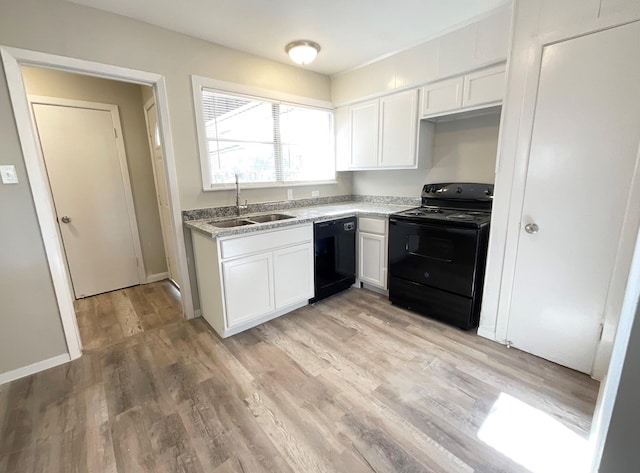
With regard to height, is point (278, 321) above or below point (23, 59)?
below

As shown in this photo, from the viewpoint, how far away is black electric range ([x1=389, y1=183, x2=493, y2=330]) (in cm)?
225

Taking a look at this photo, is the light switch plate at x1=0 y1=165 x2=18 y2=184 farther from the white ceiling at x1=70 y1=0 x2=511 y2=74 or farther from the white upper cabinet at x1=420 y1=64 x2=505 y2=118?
the white upper cabinet at x1=420 y1=64 x2=505 y2=118

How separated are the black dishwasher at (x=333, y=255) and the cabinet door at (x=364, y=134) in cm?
77

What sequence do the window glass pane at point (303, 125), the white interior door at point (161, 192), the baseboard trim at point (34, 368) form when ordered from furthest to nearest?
the window glass pane at point (303, 125), the white interior door at point (161, 192), the baseboard trim at point (34, 368)

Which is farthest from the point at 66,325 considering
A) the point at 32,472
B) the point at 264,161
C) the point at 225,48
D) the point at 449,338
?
the point at 449,338

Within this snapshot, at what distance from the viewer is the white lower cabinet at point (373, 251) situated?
293cm

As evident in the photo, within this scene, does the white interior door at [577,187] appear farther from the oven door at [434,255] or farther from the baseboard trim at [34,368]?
the baseboard trim at [34,368]

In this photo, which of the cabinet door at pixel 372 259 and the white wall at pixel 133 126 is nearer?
the white wall at pixel 133 126

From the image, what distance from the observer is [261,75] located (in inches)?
113

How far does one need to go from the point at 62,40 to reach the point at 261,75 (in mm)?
1533

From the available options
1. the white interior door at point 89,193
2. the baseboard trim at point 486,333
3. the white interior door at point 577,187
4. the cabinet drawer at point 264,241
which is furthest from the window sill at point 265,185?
the baseboard trim at point 486,333

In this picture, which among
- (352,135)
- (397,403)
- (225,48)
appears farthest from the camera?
(352,135)

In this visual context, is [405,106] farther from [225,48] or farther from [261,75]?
[225,48]

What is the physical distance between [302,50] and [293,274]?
6.69 ft
